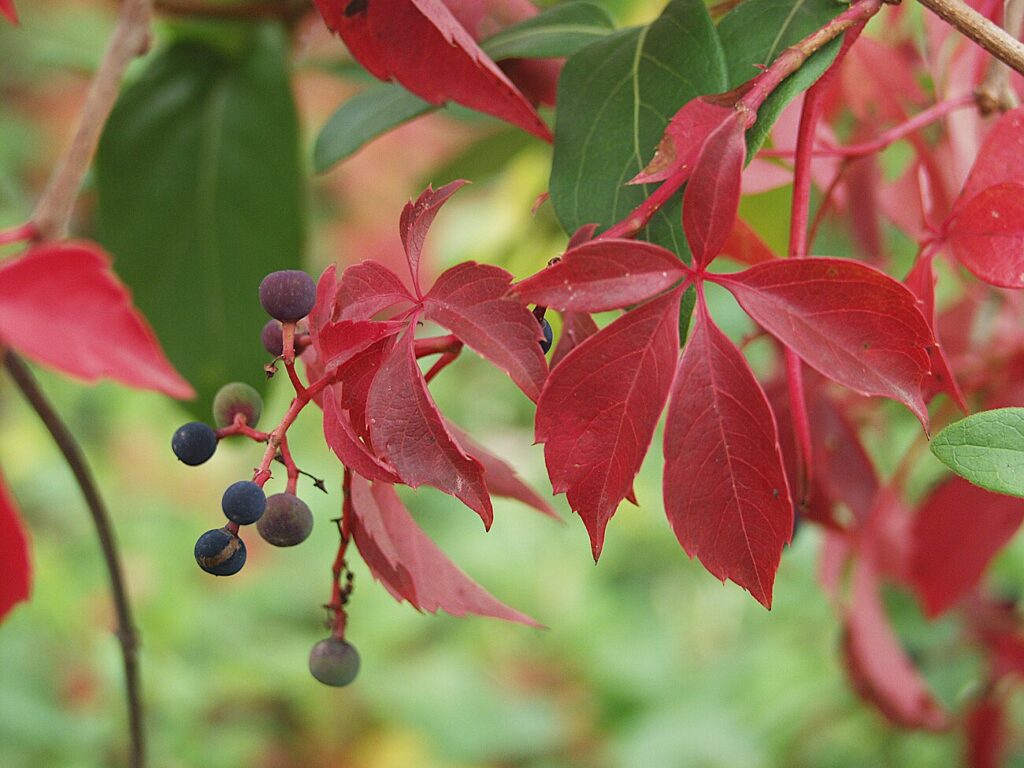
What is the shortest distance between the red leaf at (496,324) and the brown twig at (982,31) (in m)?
0.14

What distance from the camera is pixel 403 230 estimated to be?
272 mm

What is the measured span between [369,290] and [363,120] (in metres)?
0.22

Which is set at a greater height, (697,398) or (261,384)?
(697,398)

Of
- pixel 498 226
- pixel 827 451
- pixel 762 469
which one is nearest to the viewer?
pixel 762 469

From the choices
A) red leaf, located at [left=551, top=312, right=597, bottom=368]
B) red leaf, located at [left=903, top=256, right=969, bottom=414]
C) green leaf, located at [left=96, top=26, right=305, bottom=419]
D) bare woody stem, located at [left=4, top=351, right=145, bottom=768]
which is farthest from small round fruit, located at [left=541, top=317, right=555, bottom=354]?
green leaf, located at [left=96, top=26, right=305, bottom=419]

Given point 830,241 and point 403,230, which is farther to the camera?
point 830,241

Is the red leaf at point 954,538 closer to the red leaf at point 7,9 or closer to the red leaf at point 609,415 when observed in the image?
the red leaf at point 609,415

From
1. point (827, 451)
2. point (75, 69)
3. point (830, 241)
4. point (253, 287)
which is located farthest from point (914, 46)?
point (75, 69)

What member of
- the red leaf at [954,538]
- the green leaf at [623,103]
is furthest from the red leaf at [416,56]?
the red leaf at [954,538]

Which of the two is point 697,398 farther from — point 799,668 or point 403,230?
point 799,668

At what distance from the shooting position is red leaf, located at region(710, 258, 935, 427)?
0.26 metres

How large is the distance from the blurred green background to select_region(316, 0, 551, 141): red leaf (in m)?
0.30

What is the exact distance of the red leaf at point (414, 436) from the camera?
0.83ft

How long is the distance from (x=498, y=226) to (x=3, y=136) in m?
1.16
